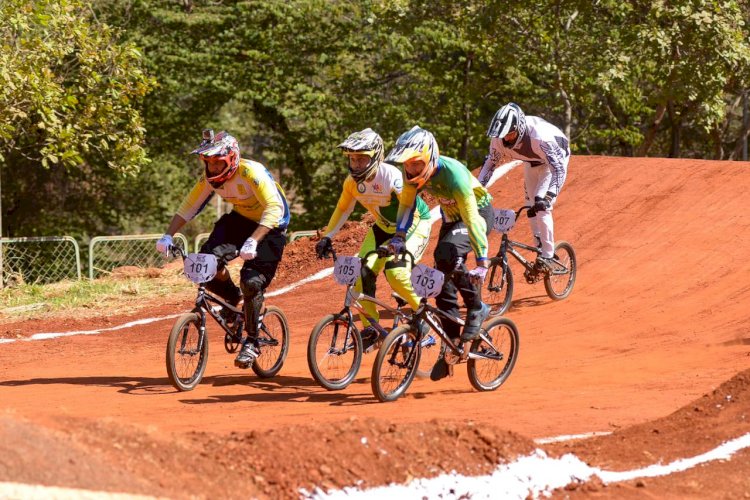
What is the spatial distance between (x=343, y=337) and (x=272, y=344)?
1.08 m

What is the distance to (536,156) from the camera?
13742 mm

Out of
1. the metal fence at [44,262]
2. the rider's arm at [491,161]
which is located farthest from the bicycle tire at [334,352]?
the metal fence at [44,262]

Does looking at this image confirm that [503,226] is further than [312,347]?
Yes

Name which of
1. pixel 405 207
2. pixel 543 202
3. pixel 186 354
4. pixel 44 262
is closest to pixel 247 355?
pixel 186 354

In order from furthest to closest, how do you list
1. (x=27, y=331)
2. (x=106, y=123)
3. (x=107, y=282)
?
(x=106, y=123)
(x=107, y=282)
(x=27, y=331)

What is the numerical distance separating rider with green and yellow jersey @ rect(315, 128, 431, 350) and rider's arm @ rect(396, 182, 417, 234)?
0.12 ft

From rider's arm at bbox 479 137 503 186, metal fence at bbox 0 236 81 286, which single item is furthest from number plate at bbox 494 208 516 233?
metal fence at bbox 0 236 81 286

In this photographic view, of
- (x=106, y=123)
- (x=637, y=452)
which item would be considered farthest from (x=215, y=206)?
(x=637, y=452)

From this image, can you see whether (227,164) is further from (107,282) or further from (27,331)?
(107,282)

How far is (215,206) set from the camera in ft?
147

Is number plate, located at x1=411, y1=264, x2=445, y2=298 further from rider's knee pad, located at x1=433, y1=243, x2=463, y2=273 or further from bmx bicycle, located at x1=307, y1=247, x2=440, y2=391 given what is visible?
rider's knee pad, located at x1=433, y1=243, x2=463, y2=273

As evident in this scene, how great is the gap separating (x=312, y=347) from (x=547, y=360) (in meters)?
3.33

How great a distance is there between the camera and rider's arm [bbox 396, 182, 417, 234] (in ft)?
32.3

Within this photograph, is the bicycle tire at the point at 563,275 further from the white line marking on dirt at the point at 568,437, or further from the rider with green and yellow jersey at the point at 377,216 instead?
the white line marking on dirt at the point at 568,437
